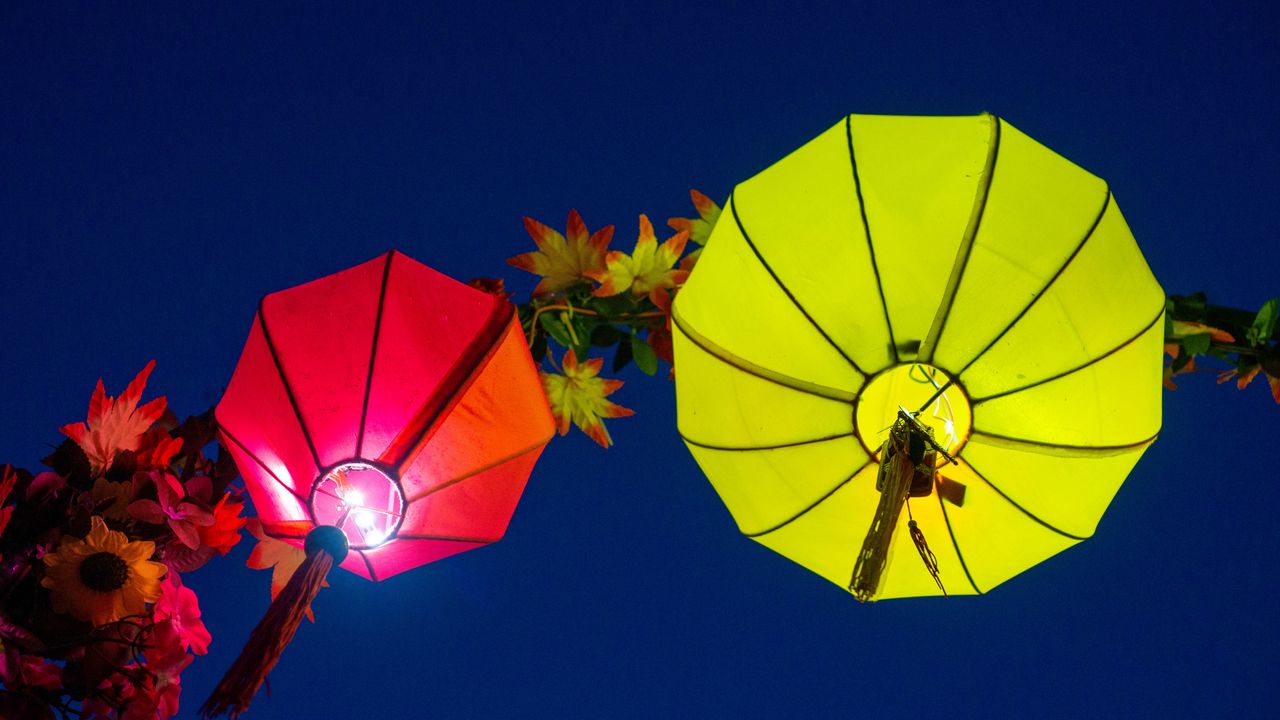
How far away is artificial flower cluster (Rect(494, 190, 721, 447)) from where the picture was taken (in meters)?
1.90

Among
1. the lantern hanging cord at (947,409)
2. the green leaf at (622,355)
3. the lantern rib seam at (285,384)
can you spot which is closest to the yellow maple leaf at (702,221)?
the green leaf at (622,355)

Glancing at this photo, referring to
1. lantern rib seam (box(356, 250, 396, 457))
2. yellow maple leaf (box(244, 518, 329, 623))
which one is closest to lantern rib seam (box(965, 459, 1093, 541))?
lantern rib seam (box(356, 250, 396, 457))

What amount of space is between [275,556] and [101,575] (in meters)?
0.32

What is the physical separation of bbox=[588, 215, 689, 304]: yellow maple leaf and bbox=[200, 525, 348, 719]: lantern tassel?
65cm

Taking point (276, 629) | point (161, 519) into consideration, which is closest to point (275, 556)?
point (161, 519)

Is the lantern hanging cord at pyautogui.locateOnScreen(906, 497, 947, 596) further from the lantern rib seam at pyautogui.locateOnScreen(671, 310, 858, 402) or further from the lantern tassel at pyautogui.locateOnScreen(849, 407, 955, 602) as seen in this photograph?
the lantern rib seam at pyautogui.locateOnScreen(671, 310, 858, 402)

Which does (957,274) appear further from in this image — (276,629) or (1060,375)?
(276,629)

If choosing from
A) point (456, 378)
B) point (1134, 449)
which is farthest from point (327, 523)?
point (1134, 449)

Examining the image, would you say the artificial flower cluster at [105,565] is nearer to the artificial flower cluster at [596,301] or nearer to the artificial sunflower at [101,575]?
the artificial sunflower at [101,575]

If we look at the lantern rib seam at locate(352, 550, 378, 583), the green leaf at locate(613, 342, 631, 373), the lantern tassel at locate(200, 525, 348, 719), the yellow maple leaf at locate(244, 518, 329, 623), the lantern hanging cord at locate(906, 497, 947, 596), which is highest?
the green leaf at locate(613, 342, 631, 373)

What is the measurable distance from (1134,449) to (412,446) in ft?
3.35

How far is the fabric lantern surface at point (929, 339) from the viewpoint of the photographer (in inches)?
56.4

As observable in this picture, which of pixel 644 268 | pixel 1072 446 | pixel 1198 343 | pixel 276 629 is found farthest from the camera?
pixel 1198 343

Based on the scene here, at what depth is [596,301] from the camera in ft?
6.49
